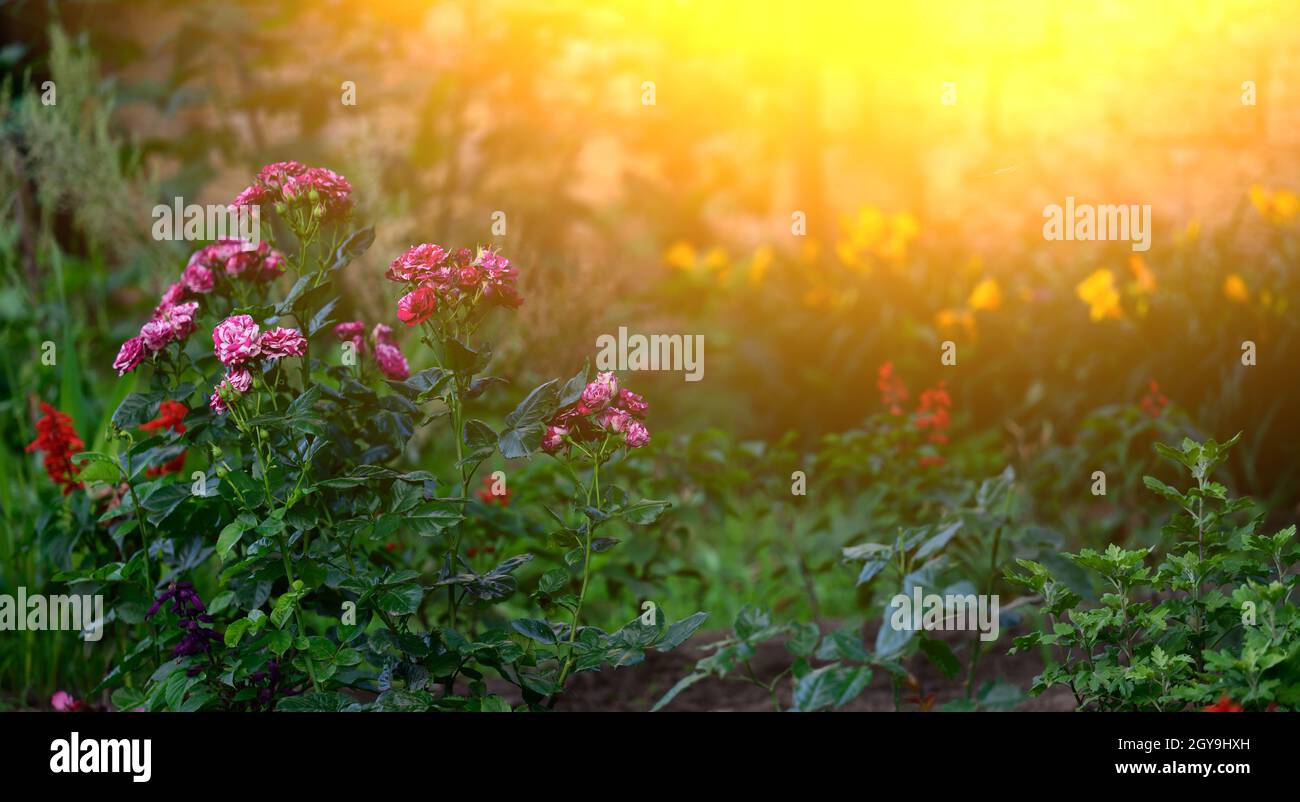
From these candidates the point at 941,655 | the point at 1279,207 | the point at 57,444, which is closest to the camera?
the point at 941,655

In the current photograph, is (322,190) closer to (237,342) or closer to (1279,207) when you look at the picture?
(237,342)

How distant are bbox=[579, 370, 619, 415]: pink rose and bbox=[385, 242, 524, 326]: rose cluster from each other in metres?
0.20

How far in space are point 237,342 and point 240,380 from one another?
2.2 inches

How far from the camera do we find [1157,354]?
13.1 feet

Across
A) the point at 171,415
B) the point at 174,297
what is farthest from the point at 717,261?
the point at 174,297

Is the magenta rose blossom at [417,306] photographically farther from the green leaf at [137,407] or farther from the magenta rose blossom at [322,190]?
the green leaf at [137,407]

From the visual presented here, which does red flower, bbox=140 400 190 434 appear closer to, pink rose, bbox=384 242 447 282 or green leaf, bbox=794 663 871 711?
pink rose, bbox=384 242 447 282

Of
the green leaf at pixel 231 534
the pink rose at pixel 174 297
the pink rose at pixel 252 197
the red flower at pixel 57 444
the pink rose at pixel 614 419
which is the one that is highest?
the pink rose at pixel 252 197

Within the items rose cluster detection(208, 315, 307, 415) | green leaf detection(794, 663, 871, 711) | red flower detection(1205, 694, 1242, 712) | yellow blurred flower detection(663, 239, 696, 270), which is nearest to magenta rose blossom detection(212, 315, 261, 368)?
rose cluster detection(208, 315, 307, 415)

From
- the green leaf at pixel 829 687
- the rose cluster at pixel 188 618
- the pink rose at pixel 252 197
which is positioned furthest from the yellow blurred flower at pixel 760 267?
the rose cluster at pixel 188 618

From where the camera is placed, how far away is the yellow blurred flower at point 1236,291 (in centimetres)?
400

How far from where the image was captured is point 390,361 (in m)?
2.21
